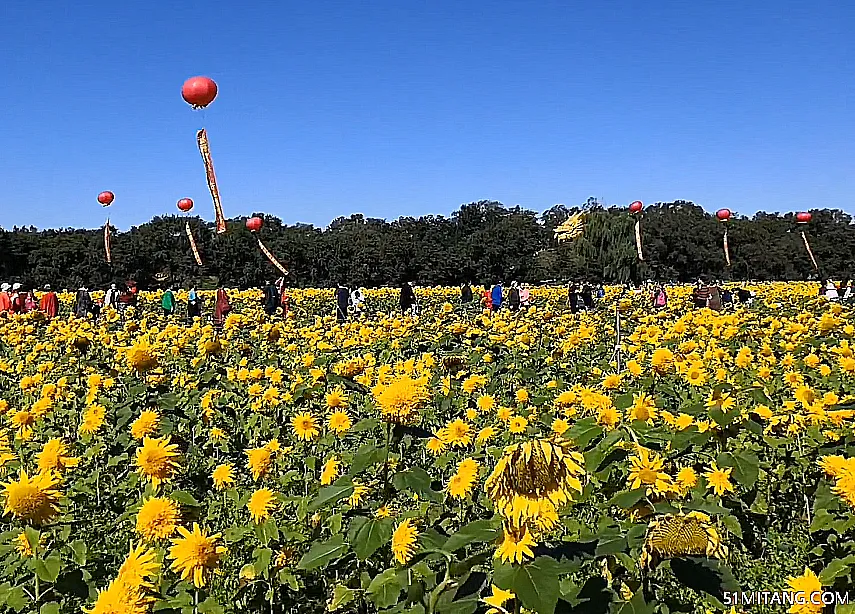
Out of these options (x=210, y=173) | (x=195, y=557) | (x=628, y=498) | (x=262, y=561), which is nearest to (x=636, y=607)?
(x=628, y=498)

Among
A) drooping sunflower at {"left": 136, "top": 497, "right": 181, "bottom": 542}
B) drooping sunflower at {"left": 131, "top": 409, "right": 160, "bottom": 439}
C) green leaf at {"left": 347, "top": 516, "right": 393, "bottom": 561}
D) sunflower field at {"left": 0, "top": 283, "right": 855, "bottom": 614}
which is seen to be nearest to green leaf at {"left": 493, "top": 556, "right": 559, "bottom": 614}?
sunflower field at {"left": 0, "top": 283, "right": 855, "bottom": 614}

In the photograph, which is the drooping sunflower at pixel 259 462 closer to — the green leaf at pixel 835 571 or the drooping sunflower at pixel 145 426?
the drooping sunflower at pixel 145 426

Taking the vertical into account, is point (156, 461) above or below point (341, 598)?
above

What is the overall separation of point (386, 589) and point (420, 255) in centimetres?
4986

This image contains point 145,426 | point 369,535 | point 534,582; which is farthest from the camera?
point 145,426

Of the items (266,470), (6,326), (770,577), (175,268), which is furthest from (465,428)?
(175,268)

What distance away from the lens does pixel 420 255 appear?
51.8 metres

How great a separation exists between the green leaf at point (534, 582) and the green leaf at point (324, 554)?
2.39 ft

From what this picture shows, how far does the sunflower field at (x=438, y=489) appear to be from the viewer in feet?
5.12

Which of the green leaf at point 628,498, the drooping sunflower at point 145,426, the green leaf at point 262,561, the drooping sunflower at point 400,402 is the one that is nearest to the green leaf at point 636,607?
the green leaf at point 628,498

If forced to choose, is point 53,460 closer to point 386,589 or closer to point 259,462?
point 259,462

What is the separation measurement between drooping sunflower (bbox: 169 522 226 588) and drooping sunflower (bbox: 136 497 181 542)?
0.52ft

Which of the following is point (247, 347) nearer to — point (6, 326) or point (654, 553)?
point (6, 326)

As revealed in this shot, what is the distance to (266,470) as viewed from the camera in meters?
3.45
